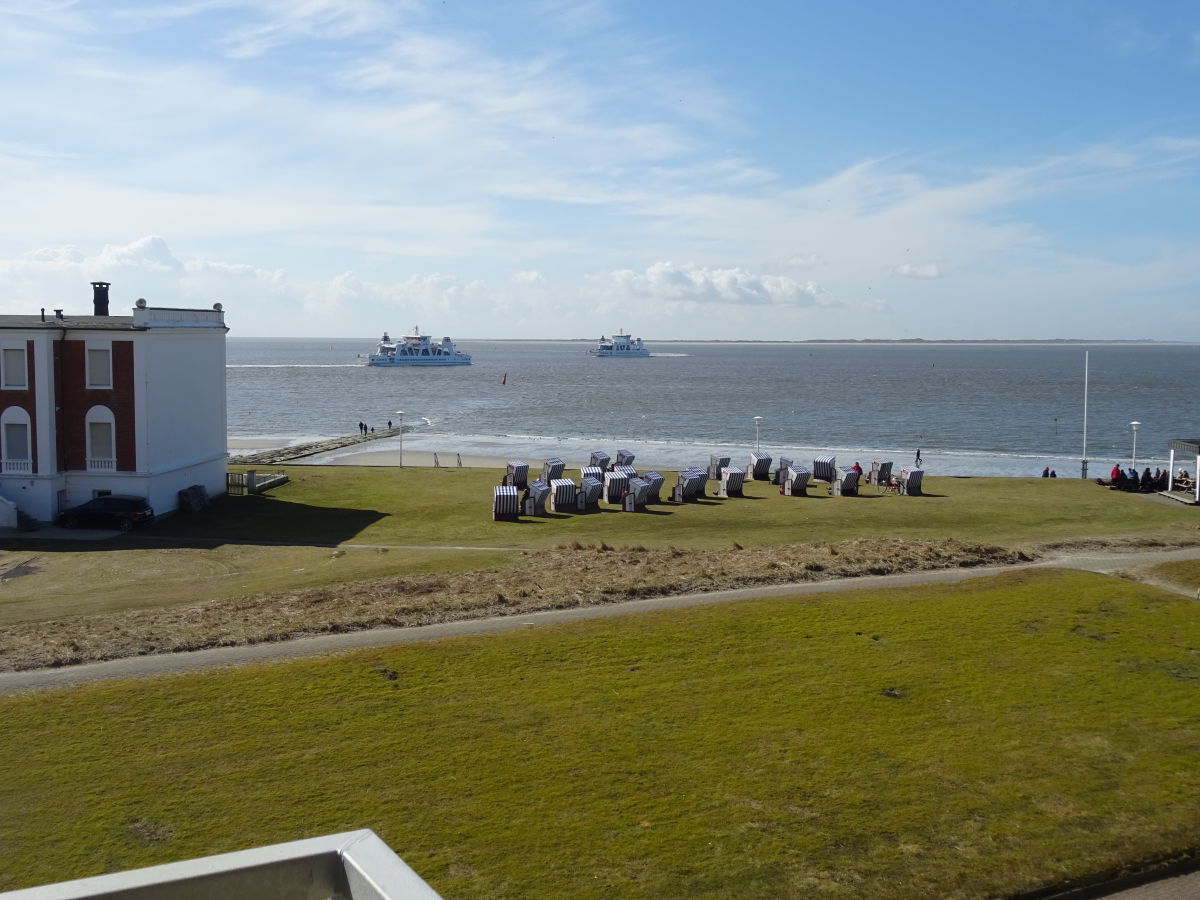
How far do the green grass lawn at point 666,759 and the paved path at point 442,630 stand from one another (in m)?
0.95

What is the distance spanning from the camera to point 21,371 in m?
33.5

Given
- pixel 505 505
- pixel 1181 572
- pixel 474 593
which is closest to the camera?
pixel 474 593

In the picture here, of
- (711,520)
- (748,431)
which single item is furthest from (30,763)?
(748,431)

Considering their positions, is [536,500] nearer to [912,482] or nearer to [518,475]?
[518,475]

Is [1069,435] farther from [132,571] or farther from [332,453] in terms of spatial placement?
[132,571]

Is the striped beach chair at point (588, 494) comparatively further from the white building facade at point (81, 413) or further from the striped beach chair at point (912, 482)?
the white building facade at point (81, 413)

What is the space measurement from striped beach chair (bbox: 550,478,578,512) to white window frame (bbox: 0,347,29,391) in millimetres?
16991

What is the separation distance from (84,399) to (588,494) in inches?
648

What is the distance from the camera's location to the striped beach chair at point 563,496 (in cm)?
3456

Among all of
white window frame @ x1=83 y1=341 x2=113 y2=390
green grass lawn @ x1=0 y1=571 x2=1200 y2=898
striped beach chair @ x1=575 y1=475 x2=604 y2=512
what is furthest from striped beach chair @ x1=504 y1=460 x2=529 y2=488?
green grass lawn @ x1=0 y1=571 x2=1200 y2=898

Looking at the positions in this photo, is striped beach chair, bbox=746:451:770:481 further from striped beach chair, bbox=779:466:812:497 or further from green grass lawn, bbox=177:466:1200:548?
striped beach chair, bbox=779:466:812:497

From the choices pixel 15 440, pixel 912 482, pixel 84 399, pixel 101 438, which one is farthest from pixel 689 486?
pixel 15 440

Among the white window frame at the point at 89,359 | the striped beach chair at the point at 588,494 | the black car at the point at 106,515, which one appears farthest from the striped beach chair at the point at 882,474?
the white window frame at the point at 89,359

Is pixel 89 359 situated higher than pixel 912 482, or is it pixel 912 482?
pixel 89 359
